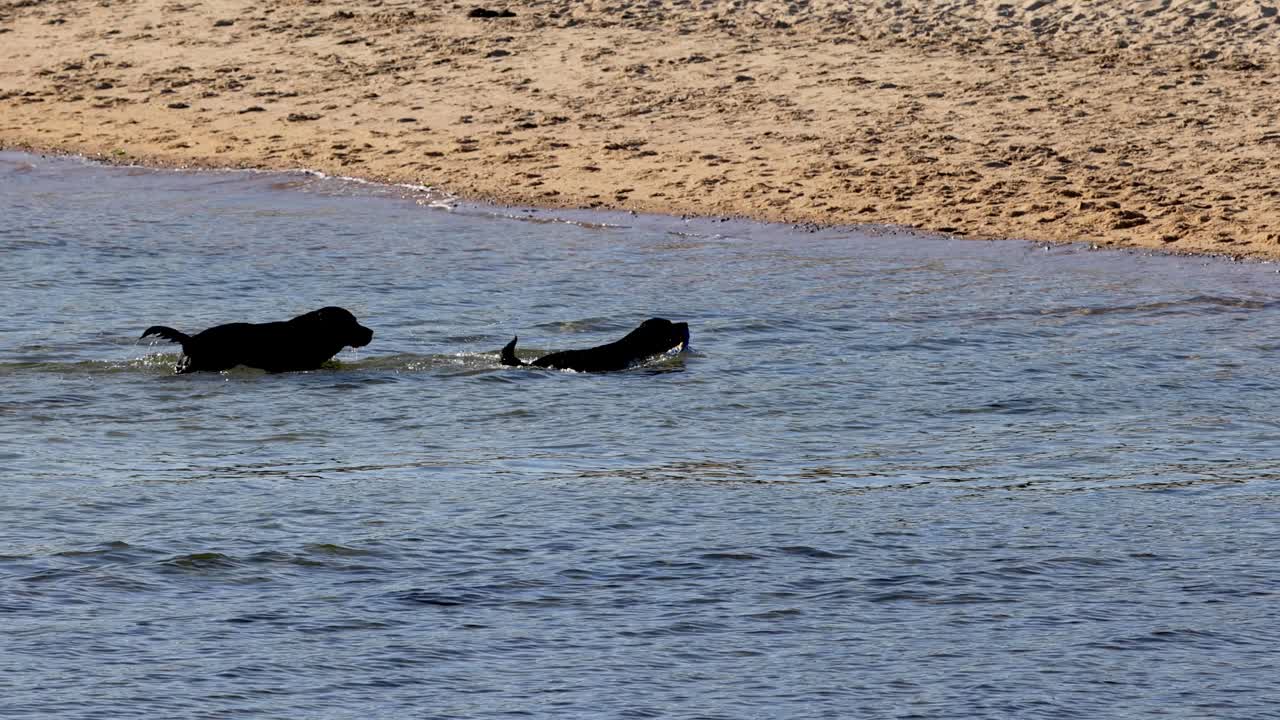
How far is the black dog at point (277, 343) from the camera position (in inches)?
385

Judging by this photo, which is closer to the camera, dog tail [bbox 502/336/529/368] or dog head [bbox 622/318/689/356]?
dog tail [bbox 502/336/529/368]

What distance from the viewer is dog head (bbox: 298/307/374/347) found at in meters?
9.95

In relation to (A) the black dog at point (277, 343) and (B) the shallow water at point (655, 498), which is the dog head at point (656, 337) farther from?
(A) the black dog at point (277, 343)

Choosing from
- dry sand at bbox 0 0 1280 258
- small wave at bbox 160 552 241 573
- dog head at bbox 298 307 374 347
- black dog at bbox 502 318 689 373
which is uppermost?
dry sand at bbox 0 0 1280 258

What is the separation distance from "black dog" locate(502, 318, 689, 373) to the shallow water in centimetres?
10

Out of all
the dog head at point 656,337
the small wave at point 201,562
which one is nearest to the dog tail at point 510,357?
the dog head at point 656,337

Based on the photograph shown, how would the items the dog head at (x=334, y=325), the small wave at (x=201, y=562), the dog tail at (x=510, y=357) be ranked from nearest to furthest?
the small wave at (x=201, y=562)
the dog tail at (x=510, y=357)
the dog head at (x=334, y=325)

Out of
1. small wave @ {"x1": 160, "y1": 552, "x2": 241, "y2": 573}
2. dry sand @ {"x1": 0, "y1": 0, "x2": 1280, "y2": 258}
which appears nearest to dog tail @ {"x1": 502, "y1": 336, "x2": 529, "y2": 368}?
small wave @ {"x1": 160, "y1": 552, "x2": 241, "y2": 573}

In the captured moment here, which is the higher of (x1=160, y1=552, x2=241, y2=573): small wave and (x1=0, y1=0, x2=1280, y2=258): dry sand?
(x1=0, y1=0, x2=1280, y2=258): dry sand

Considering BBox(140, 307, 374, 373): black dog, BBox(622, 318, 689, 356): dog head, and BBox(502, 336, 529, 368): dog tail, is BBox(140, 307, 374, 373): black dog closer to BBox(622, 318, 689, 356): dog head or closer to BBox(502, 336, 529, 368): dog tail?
BBox(502, 336, 529, 368): dog tail

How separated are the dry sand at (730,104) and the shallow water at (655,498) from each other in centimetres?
207

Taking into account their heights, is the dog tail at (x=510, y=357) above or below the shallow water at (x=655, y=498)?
above

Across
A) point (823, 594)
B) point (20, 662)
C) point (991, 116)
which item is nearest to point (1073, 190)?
point (991, 116)

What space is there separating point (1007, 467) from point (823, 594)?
5.84 ft
